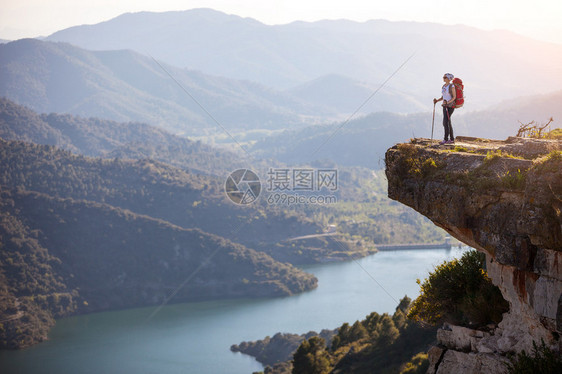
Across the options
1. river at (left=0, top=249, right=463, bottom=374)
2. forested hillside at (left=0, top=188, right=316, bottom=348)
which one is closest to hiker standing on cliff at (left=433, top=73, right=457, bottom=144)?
river at (left=0, top=249, right=463, bottom=374)

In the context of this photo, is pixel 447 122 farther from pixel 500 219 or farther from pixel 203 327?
pixel 203 327

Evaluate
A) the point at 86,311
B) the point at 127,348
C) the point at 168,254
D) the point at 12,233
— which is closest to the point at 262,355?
the point at 127,348

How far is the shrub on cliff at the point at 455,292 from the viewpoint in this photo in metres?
7.41

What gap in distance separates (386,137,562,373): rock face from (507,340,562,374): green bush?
103 mm

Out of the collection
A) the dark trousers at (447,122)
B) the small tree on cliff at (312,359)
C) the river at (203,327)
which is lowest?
the river at (203,327)

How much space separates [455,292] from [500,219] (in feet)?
8.29

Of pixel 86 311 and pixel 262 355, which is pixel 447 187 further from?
pixel 86 311

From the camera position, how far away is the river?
155 feet

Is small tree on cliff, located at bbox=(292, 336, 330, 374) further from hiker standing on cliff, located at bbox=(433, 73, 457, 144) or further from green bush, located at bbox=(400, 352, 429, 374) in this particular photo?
hiker standing on cliff, located at bbox=(433, 73, 457, 144)

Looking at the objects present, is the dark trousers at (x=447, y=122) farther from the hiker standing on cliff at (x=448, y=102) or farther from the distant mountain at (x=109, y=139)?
the distant mountain at (x=109, y=139)

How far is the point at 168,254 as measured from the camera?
74.3 metres

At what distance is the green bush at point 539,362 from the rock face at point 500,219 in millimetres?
103
